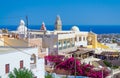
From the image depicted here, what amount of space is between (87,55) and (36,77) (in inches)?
876

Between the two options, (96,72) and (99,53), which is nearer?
(96,72)

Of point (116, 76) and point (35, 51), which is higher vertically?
point (35, 51)

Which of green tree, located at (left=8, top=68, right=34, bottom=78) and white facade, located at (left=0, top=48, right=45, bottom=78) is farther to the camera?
white facade, located at (left=0, top=48, right=45, bottom=78)

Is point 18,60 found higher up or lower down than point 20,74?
higher up

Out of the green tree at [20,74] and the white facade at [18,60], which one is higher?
Result: the white facade at [18,60]

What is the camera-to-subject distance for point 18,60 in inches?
1013

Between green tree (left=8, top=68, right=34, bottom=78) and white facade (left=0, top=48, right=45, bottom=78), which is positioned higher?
white facade (left=0, top=48, right=45, bottom=78)

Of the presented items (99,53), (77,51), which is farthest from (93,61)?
(99,53)

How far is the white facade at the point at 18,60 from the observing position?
79.7ft

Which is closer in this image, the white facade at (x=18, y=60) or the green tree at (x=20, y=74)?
the green tree at (x=20, y=74)

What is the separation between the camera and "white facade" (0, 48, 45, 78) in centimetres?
2428

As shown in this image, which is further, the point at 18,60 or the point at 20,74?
the point at 18,60

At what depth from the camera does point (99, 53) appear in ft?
172

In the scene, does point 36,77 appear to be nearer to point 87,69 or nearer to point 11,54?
point 11,54
